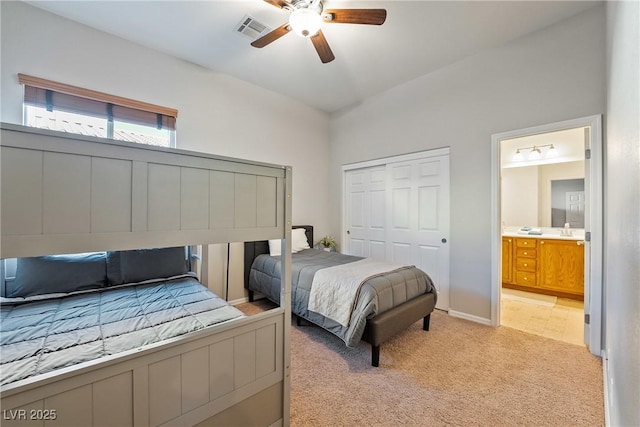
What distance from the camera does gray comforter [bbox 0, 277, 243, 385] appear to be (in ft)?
4.09

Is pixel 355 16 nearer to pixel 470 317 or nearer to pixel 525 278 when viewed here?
pixel 470 317

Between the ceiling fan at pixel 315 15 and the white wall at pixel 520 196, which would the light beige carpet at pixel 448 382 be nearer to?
the ceiling fan at pixel 315 15

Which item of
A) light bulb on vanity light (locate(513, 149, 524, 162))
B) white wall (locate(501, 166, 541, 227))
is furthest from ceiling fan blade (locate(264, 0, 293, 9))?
white wall (locate(501, 166, 541, 227))

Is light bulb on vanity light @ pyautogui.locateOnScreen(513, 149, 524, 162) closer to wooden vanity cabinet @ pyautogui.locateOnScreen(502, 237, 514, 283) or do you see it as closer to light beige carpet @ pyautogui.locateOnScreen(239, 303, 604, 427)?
wooden vanity cabinet @ pyautogui.locateOnScreen(502, 237, 514, 283)

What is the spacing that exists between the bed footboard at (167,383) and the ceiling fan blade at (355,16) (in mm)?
2119

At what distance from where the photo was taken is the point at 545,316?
315 centimetres

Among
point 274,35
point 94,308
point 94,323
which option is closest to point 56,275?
point 94,308

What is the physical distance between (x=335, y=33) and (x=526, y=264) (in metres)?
4.34

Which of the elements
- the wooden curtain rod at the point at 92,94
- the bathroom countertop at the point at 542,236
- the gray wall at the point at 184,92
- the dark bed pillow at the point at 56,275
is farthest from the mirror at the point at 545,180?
the dark bed pillow at the point at 56,275

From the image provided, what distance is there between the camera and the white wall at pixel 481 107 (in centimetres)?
238

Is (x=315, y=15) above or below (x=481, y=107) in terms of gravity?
above

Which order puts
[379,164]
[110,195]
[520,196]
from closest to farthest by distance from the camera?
[110,195] < [379,164] < [520,196]

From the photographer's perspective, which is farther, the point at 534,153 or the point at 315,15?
the point at 534,153

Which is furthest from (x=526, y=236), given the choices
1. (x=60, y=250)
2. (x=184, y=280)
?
(x=60, y=250)
